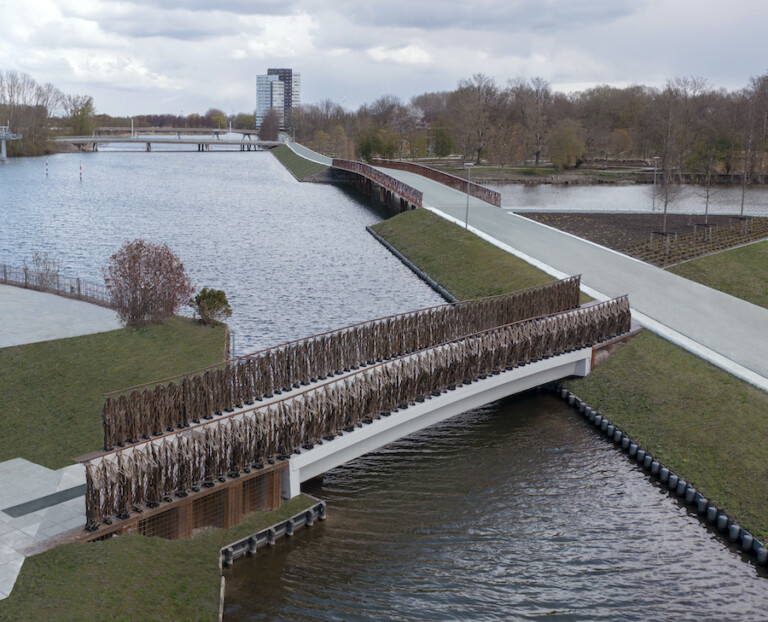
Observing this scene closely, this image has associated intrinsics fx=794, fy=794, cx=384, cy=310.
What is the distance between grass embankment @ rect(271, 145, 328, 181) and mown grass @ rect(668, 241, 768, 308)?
5772cm

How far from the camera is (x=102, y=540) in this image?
514 inches

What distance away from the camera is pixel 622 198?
247 feet

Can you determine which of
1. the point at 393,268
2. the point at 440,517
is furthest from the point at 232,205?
the point at 440,517

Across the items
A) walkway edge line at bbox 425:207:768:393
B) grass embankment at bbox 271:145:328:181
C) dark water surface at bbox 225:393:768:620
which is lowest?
dark water surface at bbox 225:393:768:620

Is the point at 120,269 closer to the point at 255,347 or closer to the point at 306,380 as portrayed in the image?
the point at 255,347

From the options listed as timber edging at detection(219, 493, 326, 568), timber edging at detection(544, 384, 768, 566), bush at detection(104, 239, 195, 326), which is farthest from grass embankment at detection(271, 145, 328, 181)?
timber edging at detection(219, 493, 326, 568)

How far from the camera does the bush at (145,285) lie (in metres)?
25.8

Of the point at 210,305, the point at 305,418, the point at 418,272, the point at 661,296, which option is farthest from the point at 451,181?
the point at 305,418

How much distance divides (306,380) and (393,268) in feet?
73.3

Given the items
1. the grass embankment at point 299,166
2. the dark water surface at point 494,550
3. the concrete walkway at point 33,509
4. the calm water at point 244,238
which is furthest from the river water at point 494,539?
the grass embankment at point 299,166

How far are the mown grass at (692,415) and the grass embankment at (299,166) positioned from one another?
7043 cm

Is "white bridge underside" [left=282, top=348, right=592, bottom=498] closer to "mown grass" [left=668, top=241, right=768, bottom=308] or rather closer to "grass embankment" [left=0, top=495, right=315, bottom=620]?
"grass embankment" [left=0, top=495, right=315, bottom=620]

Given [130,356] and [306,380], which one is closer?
[306,380]

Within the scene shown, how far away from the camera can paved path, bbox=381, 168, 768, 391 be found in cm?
2464
